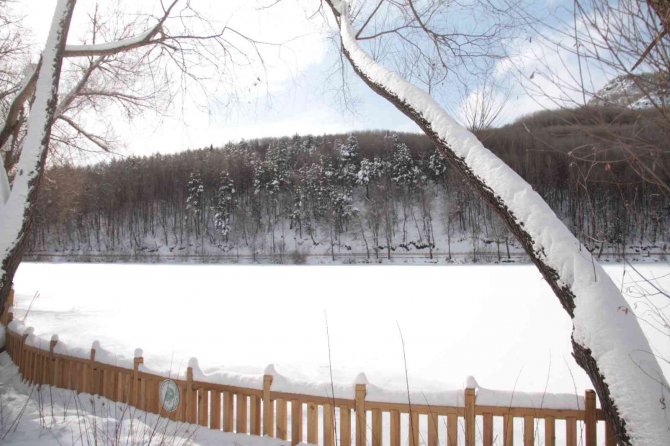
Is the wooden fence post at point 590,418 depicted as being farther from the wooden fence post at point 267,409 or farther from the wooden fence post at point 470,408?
the wooden fence post at point 267,409

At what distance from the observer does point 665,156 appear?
206 centimetres

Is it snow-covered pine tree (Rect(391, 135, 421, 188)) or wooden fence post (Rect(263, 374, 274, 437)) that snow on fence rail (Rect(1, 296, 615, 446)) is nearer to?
wooden fence post (Rect(263, 374, 274, 437))

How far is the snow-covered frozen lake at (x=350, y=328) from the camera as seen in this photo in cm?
714

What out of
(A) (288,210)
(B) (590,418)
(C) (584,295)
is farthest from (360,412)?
(A) (288,210)

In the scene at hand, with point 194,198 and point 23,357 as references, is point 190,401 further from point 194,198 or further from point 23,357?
point 194,198

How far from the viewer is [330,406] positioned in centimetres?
Result: 373

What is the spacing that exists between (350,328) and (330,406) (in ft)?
22.5

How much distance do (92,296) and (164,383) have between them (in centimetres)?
1511

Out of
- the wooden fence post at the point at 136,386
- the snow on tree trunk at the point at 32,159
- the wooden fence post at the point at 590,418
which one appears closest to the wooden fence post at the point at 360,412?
the wooden fence post at the point at 590,418

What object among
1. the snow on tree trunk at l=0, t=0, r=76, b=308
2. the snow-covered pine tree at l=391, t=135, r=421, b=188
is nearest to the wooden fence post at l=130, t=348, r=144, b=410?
the snow on tree trunk at l=0, t=0, r=76, b=308

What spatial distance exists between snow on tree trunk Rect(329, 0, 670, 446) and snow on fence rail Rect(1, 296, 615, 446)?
84cm

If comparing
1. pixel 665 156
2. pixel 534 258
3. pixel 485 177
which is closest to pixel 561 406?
pixel 534 258

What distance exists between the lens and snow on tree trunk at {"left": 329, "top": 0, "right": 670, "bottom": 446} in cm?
214

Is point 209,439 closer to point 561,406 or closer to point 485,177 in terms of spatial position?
point 561,406
